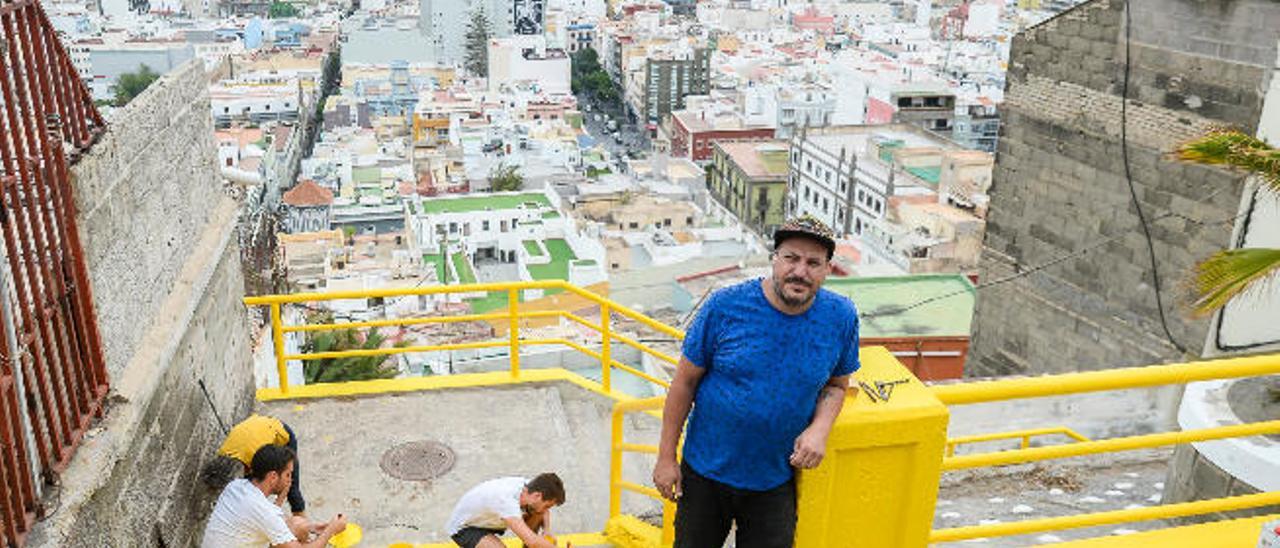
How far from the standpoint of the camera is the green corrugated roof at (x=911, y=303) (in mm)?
20391

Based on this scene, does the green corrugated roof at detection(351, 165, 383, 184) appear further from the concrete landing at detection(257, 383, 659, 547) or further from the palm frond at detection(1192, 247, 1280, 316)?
the palm frond at detection(1192, 247, 1280, 316)

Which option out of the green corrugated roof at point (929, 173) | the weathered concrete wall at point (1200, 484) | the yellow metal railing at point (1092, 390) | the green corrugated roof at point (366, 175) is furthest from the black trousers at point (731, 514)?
Answer: the green corrugated roof at point (366, 175)

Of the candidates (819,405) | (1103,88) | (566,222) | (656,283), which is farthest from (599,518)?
(566,222)

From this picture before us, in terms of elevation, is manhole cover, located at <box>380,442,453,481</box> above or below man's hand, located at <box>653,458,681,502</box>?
below

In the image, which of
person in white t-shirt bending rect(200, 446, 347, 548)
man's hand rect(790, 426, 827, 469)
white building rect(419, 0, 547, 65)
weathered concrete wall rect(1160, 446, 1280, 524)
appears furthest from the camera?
white building rect(419, 0, 547, 65)

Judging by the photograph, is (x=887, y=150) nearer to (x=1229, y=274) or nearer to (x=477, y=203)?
(x=477, y=203)

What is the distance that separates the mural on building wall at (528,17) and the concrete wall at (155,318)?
105022 mm

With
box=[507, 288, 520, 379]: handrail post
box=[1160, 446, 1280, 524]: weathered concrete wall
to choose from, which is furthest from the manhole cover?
box=[1160, 446, 1280, 524]: weathered concrete wall

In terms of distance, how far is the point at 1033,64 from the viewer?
12117mm

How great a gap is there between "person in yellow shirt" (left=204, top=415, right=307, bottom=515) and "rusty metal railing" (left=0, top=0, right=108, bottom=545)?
89 centimetres

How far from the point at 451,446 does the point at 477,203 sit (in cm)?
4130

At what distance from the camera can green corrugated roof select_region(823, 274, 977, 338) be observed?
20.4 meters

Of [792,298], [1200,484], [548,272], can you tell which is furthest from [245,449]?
[548,272]

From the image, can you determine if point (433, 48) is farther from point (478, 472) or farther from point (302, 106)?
point (478, 472)
